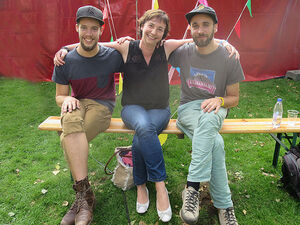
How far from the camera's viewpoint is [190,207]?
2219 millimetres

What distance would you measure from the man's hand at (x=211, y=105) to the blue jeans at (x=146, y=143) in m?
0.44

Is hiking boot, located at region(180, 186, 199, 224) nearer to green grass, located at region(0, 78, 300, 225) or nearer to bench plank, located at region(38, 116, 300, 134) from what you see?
green grass, located at region(0, 78, 300, 225)

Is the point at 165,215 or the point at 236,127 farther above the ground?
the point at 236,127

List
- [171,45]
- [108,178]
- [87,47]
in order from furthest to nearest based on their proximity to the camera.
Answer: [108,178] < [171,45] < [87,47]

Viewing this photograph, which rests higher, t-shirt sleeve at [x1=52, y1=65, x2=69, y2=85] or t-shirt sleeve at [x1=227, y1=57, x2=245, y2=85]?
t-shirt sleeve at [x1=227, y1=57, x2=245, y2=85]

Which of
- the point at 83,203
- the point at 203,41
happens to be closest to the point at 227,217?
the point at 83,203

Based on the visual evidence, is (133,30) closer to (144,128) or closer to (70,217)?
(144,128)

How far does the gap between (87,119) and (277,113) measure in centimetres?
201

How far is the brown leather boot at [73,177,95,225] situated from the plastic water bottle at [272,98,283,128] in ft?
6.76

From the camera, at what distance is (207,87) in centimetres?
280

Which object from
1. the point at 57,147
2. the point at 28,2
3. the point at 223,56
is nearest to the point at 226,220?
the point at 223,56

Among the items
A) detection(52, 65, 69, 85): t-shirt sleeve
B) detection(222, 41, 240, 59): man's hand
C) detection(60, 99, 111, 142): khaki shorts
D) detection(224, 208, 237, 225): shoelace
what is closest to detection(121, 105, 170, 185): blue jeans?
detection(60, 99, 111, 142): khaki shorts

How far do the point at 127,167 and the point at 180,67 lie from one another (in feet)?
4.14

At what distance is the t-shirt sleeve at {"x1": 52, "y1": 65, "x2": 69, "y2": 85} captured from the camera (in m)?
2.72
